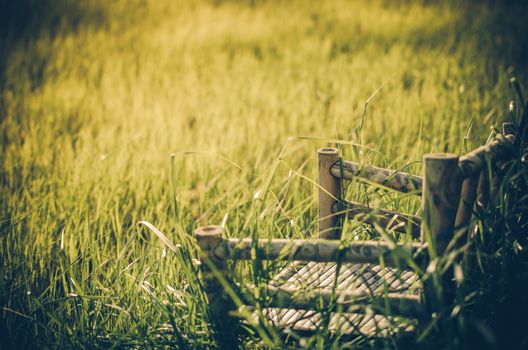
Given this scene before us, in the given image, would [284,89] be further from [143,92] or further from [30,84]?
[30,84]

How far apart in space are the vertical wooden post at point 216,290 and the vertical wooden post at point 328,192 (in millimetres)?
346

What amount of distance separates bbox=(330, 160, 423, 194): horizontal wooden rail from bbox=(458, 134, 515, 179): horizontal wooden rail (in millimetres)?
169

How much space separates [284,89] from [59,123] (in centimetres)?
143

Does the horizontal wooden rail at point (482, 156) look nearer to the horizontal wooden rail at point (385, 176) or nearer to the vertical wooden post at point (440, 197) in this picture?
the vertical wooden post at point (440, 197)

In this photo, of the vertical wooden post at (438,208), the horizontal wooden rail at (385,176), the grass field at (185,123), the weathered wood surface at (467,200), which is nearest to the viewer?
the vertical wooden post at (438,208)

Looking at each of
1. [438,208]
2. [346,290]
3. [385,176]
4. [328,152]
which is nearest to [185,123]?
[328,152]

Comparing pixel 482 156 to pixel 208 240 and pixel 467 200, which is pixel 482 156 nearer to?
pixel 467 200

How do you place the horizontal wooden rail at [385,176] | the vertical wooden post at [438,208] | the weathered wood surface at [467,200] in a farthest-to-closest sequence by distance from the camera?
the horizontal wooden rail at [385,176]
the weathered wood surface at [467,200]
the vertical wooden post at [438,208]

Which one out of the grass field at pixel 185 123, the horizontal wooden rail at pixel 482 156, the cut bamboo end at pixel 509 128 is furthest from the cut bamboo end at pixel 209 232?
the cut bamboo end at pixel 509 128

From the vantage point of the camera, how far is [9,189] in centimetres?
228

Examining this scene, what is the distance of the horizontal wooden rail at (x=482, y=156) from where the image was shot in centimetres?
113

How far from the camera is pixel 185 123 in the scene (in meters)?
3.10

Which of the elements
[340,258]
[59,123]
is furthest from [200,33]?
[340,258]

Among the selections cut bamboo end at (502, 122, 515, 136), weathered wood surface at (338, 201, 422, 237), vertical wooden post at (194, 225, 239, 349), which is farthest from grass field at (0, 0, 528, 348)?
cut bamboo end at (502, 122, 515, 136)
